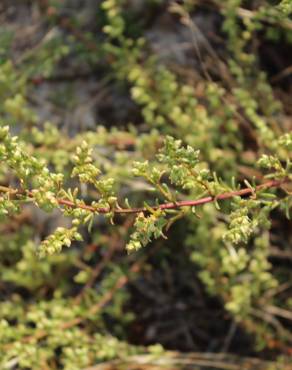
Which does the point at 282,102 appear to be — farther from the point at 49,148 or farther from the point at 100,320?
the point at 100,320

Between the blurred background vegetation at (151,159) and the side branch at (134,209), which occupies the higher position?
the side branch at (134,209)

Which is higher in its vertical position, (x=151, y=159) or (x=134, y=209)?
(x=134, y=209)

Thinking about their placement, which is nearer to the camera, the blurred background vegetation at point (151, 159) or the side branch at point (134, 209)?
the side branch at point (134, 209)

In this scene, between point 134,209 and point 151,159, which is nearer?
point 134,209

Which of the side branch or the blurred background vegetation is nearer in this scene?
the side branch

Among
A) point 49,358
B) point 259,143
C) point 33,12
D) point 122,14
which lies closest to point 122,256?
point 49,358

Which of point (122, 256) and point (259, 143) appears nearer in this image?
point (259, 143)

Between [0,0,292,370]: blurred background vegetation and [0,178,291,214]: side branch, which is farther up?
[0,178,291,214]: side branch

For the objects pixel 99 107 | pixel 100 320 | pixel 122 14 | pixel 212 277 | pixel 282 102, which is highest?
pixel 122 14
